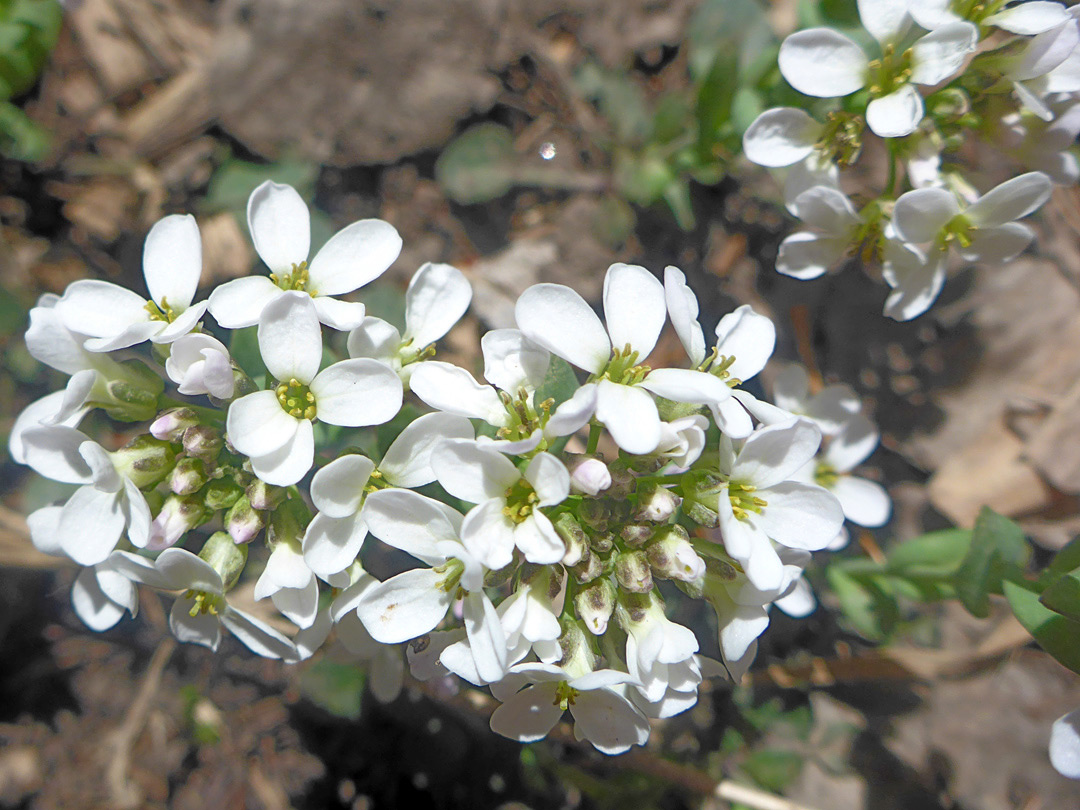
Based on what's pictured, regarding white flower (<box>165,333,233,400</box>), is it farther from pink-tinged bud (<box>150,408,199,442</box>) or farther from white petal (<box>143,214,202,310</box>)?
white petal (<box>143,214,202,310</box>)

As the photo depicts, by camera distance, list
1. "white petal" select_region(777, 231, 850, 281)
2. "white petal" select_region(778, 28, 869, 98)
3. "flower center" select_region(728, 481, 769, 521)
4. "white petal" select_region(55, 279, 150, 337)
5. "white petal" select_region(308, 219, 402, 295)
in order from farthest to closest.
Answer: "white petal" select_region(777, 231, 850, 281) → "white petal" select_region(778, 28, 869, 98) → "white petal" select_region(308, 219, 402, 295) → "white petal" select_region(55, 279, 150, 337) → "flower center" select_region(728, 481, 769, 521)

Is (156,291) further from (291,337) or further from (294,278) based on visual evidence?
(291,337)

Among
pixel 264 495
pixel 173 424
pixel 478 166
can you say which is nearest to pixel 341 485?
pixel 264 495

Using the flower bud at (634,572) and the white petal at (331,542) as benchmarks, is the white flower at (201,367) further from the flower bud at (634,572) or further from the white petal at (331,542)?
the flower bud at (634,572)

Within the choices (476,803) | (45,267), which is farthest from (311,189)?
(476,803)

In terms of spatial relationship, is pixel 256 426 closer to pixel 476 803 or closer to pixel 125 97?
pixel 476 803

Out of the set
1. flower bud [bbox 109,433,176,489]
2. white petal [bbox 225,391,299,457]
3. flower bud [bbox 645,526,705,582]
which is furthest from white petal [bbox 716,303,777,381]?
flower bud [bbox 109,433,176,489]

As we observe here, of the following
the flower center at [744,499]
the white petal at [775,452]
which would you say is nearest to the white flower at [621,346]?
the white petal at [775,452]
